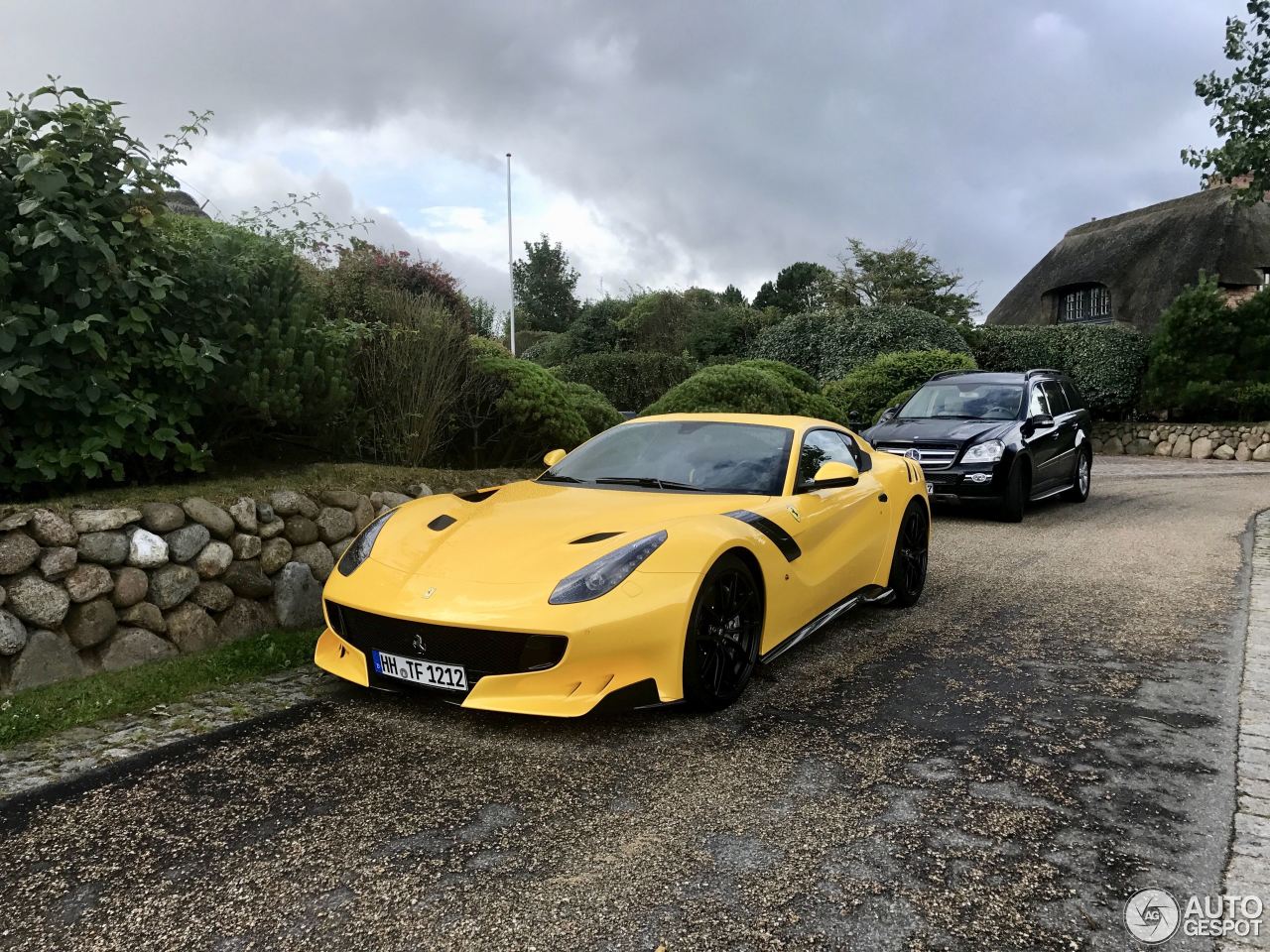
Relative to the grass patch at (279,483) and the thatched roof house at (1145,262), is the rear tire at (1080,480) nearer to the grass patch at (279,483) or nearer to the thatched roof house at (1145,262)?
the grass patch at (279,483)

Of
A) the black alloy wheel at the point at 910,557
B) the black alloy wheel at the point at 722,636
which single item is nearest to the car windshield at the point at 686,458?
the black alloy wheel at the point at 722,636

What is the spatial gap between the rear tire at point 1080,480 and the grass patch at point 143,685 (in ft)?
32.1

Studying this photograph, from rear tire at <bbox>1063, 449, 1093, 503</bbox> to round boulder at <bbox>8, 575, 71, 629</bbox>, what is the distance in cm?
1075

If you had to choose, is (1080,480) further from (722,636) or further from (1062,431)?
(722,636)

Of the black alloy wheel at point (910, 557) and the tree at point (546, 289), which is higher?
the tree at point (546, 289)

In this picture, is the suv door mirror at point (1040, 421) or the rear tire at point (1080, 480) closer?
the suv door mirror at point (1040, 421)

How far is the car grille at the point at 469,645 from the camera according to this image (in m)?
3.33

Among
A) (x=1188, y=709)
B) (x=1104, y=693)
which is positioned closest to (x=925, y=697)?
(x=1104, y=693)

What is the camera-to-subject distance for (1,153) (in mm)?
4434

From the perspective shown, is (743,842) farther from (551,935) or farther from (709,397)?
(709,397)

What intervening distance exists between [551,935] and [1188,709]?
321 cm

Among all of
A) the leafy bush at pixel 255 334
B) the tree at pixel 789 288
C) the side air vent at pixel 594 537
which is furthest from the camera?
the tree at pixel 789 288

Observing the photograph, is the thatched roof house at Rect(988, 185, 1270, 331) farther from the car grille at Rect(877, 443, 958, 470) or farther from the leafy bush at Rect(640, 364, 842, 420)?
the car grille at Rect(877, 443, 958, 470)

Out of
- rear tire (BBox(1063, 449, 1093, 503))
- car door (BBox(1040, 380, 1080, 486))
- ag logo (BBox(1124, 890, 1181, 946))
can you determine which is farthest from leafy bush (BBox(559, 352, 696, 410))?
ag logo (BBox(1124, 890, 1181, 946))
